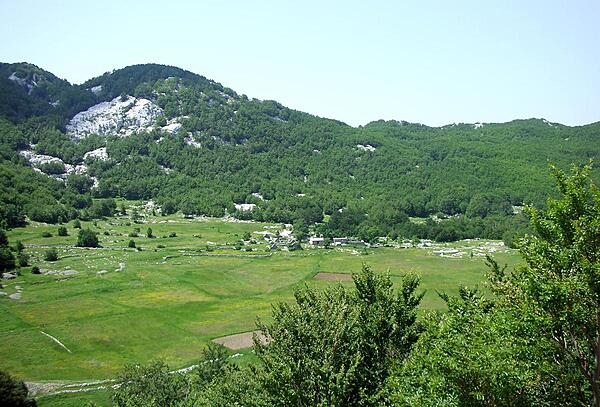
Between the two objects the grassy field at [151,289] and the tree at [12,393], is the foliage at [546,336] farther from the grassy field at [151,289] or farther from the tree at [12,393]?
the tree at [12,393]

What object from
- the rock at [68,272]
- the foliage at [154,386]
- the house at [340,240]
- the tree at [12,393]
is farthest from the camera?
the house at [340,240]

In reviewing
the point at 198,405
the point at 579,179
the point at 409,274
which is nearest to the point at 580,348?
the point at 579,179

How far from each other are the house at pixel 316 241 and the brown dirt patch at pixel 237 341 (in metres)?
98.2

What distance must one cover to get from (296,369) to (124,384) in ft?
116

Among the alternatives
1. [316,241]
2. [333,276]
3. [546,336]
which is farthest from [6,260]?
[546,336]

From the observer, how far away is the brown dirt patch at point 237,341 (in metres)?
68.3

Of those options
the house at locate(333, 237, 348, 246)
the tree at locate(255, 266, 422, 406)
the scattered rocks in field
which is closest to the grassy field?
the scattered rocks in field

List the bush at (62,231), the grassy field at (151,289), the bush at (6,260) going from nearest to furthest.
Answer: the grassy field at (151,289)
the bush at (6,260)
the bush at (62,231)

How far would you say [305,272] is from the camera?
12038 centimetres

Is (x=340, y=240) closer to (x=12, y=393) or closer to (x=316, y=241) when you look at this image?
(x=316, y=241)

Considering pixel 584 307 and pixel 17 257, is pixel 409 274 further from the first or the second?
pixel 17 257

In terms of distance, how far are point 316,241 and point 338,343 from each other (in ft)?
501

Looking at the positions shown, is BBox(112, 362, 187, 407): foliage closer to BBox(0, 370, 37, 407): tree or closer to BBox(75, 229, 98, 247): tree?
BBox(0, 370, 37, 407): tree

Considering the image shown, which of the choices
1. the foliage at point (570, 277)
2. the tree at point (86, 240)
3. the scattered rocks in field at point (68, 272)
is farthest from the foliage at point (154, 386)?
the tree at point (86, 240)
